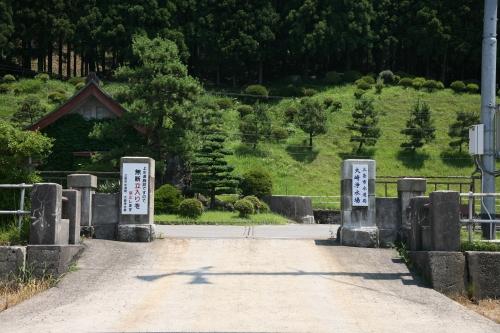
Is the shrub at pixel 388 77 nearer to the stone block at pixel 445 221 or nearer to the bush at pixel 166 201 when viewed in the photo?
the bush at pixel 166 201

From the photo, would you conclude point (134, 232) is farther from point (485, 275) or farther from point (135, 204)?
point (485, 275)

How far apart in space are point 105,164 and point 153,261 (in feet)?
37.5

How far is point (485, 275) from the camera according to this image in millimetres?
10312

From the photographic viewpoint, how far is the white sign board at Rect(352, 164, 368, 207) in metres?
12.4

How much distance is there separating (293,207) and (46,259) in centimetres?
1367

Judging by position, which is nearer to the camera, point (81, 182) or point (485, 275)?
point (485, 275)

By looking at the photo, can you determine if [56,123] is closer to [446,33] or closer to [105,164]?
[105,164]

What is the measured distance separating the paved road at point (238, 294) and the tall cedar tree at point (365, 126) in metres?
24.8

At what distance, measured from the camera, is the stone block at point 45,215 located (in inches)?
420

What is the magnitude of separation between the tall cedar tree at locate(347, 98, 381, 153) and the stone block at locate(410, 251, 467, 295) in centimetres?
2657

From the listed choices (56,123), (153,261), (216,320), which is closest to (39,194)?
(153,261)

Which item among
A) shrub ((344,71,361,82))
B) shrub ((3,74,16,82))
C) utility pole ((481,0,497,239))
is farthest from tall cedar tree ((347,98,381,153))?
shrub ((3,74,16,82))

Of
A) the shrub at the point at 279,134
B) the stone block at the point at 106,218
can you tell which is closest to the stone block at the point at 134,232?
the stone block at the point at 106,218

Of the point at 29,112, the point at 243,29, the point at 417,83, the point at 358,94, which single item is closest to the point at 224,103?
the point at 358,94
